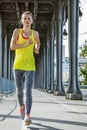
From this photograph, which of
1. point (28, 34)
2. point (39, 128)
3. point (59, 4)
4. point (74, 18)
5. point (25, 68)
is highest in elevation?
point (59, 4)

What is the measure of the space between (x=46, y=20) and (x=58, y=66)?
17032 mm

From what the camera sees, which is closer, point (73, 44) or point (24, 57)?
point (24, 57)

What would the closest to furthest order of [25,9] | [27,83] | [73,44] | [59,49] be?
[27,83] → [73,44] → [59,49] → [25,9]

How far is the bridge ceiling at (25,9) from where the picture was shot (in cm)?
4742

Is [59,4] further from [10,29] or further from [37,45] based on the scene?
[37,45]

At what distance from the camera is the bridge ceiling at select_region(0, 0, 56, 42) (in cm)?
4742

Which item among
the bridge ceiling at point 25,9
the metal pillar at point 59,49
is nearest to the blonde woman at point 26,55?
the metal pillar at point 59,49

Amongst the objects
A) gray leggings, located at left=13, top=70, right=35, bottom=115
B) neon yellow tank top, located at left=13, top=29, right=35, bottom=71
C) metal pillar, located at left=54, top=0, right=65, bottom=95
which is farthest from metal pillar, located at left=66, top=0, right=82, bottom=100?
neon yellow tank top, located at left=13, top=29, right=35, bottom=71

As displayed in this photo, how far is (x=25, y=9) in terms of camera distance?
164ft

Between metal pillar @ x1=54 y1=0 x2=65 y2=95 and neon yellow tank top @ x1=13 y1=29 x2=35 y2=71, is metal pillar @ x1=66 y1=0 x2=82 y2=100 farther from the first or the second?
neon yellow tank top @ x1=13 y1=29 x2=35 y2=71

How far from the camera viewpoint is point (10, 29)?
64.6 meters

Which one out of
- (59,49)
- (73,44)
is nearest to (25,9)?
(59,49)

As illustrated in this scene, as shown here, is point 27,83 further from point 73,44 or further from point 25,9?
point 25,9

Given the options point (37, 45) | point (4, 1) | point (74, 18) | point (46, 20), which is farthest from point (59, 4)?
point (37, 45)
